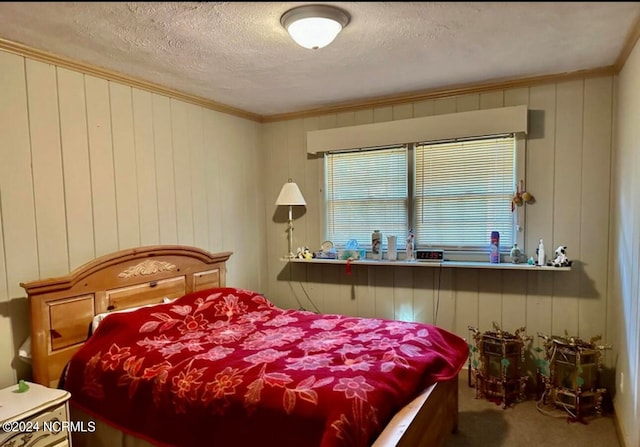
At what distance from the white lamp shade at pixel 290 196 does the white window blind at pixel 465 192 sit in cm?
106

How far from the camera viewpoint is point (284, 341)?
233 cm

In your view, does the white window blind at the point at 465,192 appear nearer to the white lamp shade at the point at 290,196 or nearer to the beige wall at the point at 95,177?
the white lamp shade at the point at 290,196

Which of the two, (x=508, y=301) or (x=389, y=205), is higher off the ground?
(x=389, y=205)

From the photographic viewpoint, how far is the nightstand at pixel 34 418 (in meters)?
1.70

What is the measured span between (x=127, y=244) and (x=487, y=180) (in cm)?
277

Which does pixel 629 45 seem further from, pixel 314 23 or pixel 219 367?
pixel 219 367

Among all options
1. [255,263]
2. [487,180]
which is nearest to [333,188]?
[255,263]

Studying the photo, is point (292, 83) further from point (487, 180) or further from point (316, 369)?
point (316, 369)

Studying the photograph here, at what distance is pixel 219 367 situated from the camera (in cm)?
191

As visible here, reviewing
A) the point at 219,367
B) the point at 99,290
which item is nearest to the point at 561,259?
the point at 219,367

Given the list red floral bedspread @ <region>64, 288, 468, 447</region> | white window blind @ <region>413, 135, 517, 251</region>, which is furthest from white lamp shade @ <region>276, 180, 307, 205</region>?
red floral bedspread @ <region>64, 288, 468, 447</region>

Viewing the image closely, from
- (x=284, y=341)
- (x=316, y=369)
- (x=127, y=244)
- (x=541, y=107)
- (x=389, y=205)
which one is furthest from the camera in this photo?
(x=389, y=205)

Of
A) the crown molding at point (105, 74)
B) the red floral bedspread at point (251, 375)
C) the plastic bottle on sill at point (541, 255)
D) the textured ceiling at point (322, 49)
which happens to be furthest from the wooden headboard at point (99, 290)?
the plastic bottle on sill at point (541, 255)

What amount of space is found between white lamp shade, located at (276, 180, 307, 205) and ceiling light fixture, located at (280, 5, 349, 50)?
1.79 metres
